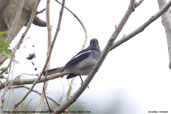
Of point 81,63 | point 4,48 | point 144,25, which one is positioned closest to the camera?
point 4,48

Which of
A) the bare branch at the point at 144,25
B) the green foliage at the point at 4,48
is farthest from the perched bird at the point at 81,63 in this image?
the green foliage at the point at 4,48

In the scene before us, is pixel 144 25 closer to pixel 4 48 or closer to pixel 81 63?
pixel 4 48

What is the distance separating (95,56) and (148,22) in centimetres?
207

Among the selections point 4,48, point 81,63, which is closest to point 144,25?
point 4,48

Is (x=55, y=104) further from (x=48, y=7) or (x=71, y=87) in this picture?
(x=48, y=7)

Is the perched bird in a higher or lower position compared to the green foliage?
higher

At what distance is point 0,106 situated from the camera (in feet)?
9.15

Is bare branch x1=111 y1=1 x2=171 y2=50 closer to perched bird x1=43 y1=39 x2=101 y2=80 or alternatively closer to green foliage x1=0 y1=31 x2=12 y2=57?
green foliage x1=0 y1=31 x2=12 y2=57

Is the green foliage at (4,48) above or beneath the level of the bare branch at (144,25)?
beneath

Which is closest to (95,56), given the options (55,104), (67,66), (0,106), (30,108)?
(67,66)

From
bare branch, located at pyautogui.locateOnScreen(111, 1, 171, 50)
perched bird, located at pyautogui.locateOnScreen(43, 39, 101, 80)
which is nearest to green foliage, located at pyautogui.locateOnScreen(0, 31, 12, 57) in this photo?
bare branch, located at pyautogui.locateOnScreen(111, 1, 171, 50)

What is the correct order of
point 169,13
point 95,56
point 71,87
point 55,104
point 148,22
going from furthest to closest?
1. point 95,56
2. point 55,104
3. point 71,87
4. point 169,13
5. point 148,22

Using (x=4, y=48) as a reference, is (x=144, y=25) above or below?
above

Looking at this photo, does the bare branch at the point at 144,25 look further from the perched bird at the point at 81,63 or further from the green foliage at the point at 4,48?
the perched bird at the point at 81,63
